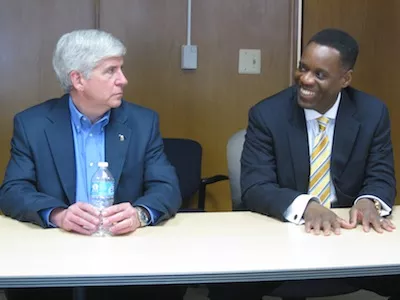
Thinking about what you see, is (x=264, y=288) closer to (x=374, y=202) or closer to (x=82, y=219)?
(x=374, y=202)

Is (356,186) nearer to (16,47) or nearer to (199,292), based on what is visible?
(199,292)

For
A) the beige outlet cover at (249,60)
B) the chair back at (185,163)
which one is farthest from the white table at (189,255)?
the beige outlet cover at (249,60)

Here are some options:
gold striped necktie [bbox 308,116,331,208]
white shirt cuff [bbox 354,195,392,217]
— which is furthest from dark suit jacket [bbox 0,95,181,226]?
white shirt cuff [bbox 354,195,392,217]

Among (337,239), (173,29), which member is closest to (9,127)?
(173,29)

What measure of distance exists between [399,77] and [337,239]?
2.02 m

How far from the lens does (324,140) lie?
A: 2320 mm

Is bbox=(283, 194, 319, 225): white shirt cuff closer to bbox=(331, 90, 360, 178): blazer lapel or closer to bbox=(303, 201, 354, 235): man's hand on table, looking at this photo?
bbox=(303, 201, 354, 235): man's hand on table

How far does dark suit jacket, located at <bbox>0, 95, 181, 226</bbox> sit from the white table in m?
0.10

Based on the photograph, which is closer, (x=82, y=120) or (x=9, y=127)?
(x=82, y=120)

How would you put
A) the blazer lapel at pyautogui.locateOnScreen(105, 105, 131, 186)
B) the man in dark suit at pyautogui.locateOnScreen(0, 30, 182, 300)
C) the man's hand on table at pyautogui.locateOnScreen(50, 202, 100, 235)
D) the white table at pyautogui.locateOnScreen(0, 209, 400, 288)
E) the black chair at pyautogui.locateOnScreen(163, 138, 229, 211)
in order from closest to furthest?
the white table at pyautogui.locateOnScreen(0, 209, 400, 288), the man's hand on table at pyautogui.locateOnScreen(50, 202, 100, 235), the man in dark suit at pyautogui.locateOnScreen(0, 30, 182, 300), the blazer lapel at pyautogui.locateOnScreen(105, 105, 131, 186), the black chair at pyautogui.locateOnScreen(163, 138, 229, 211)

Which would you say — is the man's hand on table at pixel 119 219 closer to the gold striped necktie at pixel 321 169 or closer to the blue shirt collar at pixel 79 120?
the blue shirt collar at pixel 79 120

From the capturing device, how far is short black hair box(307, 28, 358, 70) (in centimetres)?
225

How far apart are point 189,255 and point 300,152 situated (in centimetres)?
80

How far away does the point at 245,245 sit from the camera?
1.76 metres
